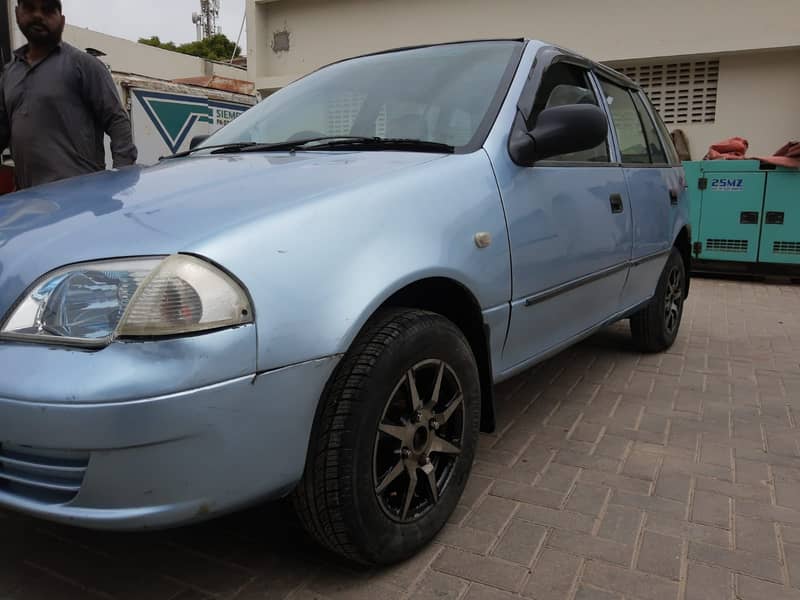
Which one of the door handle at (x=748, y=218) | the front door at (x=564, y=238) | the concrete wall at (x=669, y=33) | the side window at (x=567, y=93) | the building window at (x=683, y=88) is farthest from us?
the building window at (x=683, y=88)

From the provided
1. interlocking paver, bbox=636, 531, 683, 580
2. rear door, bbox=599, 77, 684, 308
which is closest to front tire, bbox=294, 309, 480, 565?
interlocking paver, bbox=636, 531, 683, 580

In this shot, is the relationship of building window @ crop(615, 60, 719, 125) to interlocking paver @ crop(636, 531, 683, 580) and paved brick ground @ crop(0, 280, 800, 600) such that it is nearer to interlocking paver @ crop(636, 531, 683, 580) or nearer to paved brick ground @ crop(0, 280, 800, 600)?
paved brick ground @ crop(0, 280, 800, 600)

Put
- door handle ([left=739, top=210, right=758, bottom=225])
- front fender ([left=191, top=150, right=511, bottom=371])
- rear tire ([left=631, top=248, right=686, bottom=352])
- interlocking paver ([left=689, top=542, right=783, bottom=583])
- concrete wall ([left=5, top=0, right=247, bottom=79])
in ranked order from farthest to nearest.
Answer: concrete wall ([left=5, top=0, right=247, bottom=79]) → door handle ([left=739, top=210, right=758, bottom=225]) → rear tire ([left=631, top=248, right=686, bottom=352]) → interlocking paver ([left=689, top=542, right=783, bottom=583]) → front fender ([left=191, top=150, right=511, bottom=371])

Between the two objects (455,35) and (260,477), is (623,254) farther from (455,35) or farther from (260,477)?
(455,35)

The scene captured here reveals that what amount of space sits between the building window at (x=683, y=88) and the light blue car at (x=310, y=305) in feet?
26.7

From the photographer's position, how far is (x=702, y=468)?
2.66 meters

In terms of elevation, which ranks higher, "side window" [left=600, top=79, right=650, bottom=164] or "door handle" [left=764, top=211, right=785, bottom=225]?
"side window" [left=600, top=79, right=650, bottom=164]

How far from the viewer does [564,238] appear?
2.61m

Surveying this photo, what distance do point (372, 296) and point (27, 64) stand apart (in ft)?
9.80

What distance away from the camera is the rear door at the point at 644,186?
3463 mm

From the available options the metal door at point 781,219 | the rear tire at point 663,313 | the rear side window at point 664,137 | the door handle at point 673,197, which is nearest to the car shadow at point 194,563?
the rear tire at point 663,313

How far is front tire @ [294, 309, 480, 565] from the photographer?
1.66m

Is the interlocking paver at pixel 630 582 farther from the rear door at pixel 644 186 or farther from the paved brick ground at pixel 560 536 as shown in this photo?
the rear door at pixel 644 186

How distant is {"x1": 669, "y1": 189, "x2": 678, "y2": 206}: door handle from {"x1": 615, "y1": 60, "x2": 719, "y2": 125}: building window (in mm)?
6518
